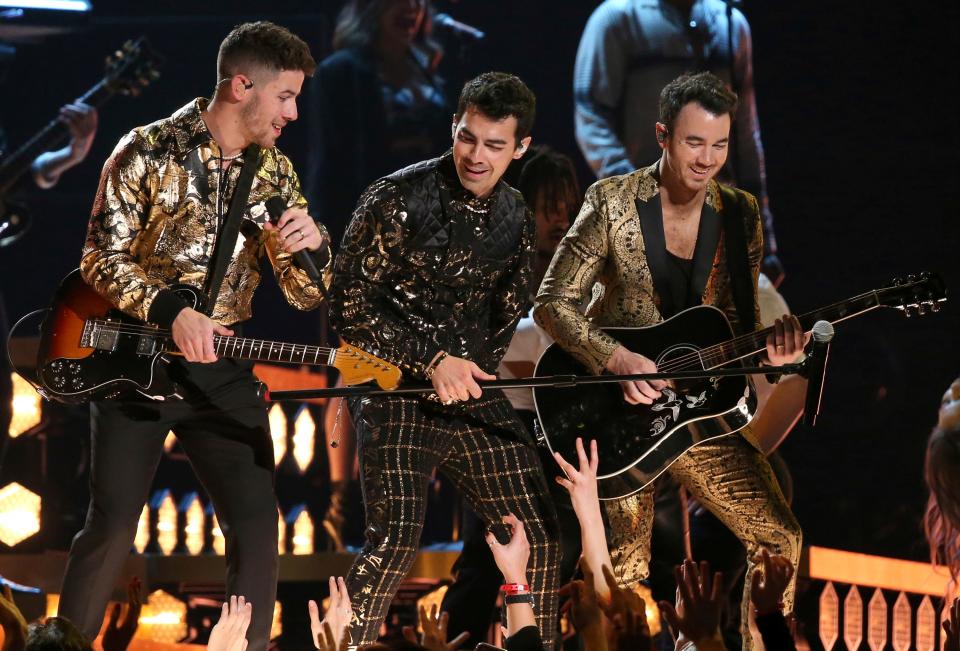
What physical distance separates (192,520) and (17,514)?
91 cm

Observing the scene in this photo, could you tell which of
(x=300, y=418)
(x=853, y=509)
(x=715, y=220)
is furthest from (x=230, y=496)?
(x=853, y=509)

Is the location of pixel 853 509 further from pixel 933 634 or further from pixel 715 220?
pixel 715 220

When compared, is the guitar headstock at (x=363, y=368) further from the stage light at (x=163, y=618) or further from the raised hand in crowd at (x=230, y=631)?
the stage light at (x=163, y=618)

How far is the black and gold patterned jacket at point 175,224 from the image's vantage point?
12.6 feet

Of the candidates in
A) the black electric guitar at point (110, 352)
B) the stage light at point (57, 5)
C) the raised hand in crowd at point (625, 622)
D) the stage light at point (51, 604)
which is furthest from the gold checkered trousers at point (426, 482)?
the stage light at point (57, 5)

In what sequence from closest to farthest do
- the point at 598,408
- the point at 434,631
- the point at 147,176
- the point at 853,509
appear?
the point at 434,631 → the point at 147,176 → the point at 598,408 → the point at 853,509

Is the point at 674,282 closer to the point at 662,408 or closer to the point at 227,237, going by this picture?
the point at 662,408

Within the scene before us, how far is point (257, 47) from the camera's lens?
13.1 ft

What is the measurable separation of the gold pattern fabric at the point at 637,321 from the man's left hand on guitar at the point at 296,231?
96 cm

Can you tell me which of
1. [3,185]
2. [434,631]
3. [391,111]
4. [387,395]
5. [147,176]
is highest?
[391,111]

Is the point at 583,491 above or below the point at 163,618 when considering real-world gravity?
above

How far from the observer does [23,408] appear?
7.11m

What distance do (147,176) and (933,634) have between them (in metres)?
4.23

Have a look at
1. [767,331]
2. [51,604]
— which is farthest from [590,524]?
[51,604]
